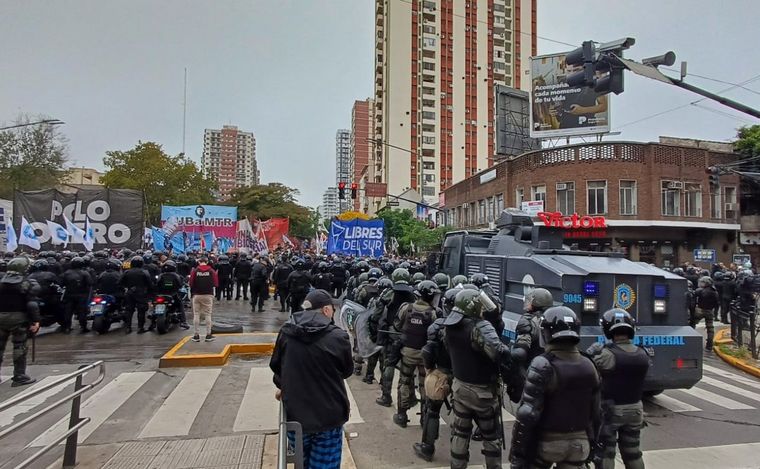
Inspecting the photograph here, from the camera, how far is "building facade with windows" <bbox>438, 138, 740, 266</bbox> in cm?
2942

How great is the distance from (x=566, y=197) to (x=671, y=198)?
640 centimetres

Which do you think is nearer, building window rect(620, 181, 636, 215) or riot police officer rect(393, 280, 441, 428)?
riot police officer rect(393, 280, 441, 428)

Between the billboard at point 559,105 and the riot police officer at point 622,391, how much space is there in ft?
104

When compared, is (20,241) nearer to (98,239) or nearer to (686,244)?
(98,239)

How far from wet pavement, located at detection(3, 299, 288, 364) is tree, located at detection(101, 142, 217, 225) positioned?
33547 mm

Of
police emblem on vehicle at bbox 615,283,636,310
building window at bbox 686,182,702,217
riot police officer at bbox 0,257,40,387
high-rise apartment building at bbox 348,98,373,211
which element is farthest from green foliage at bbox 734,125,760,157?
high-rise apartment building at bbox 348,98,373,211

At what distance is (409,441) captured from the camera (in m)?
5.08

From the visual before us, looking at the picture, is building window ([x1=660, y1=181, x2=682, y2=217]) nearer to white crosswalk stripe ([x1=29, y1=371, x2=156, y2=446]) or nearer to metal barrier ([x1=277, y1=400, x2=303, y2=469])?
white crosswalk stripe ([x1=29, y1=371, x2=156, y2=446])

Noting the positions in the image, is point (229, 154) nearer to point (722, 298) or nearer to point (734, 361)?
point (722, 298)

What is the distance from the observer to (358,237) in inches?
649

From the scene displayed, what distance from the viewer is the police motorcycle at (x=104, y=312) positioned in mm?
10492

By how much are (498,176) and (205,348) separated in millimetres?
31998

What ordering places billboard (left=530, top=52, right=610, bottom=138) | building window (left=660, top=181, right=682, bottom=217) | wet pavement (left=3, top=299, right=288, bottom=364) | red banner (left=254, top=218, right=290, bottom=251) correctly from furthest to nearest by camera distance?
billboard (left=530, top=52, right=610, bottom=138) → building window (left=660, top=181, right=682, bottom=217) → red banner (left=254, top=218, right=290, bottom=251) → wet pavement (left=3, top=299, right=288, bottom=364)

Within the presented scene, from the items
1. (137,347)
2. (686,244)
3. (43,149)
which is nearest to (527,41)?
(686,244)
